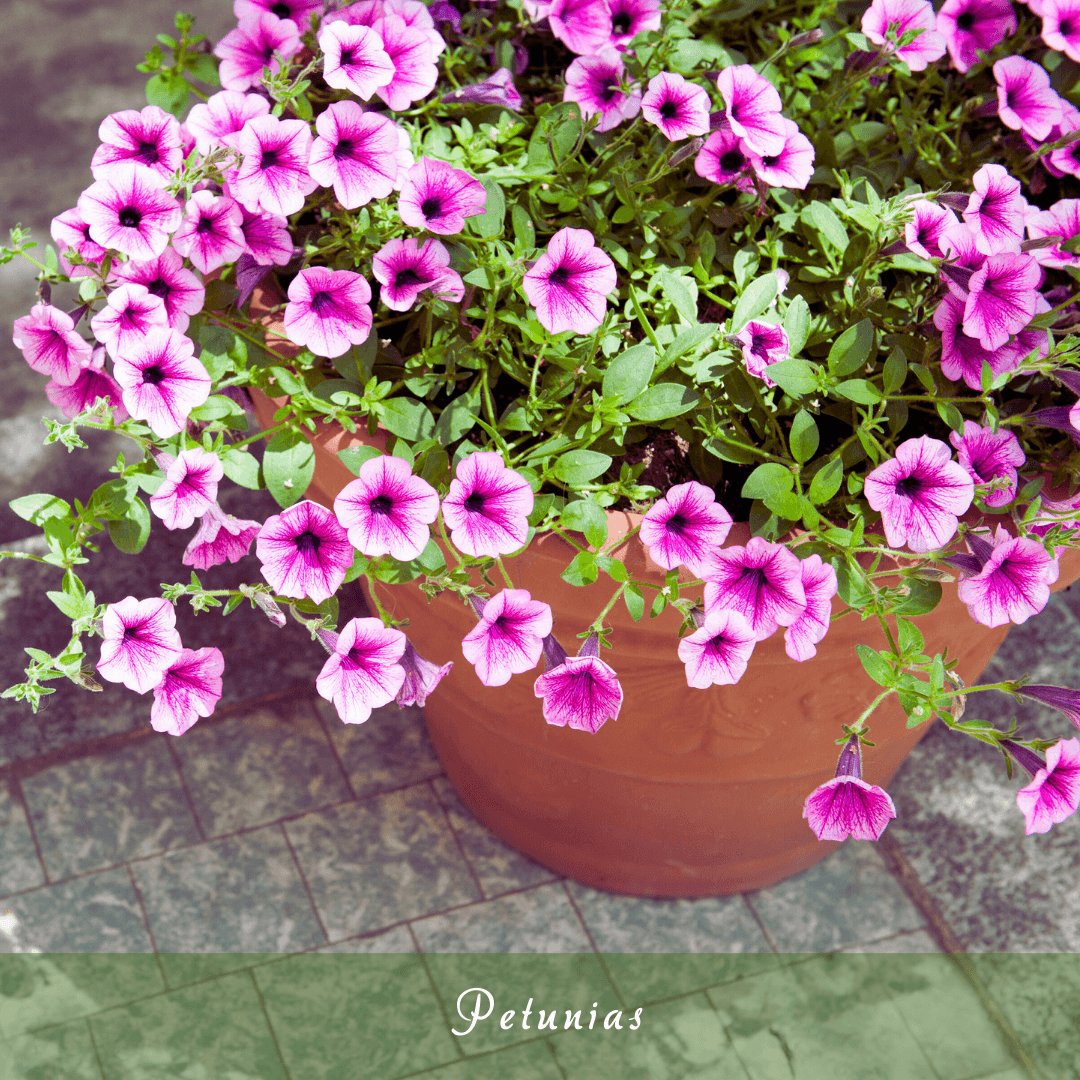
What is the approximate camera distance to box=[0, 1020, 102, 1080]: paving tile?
1.58 m

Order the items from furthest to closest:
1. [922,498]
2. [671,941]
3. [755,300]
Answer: [671,941], [755,300], [922,498]

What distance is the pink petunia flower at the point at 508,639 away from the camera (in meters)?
1.03

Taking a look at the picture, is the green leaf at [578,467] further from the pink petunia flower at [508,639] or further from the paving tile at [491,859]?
the paving tile at [491,859]

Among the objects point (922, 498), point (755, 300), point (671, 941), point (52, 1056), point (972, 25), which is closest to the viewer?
point (922, 498)

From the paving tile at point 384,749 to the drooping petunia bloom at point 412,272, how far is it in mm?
945

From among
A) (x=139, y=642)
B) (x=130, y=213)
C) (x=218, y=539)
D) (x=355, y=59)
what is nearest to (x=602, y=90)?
→ (x=355, y=59)

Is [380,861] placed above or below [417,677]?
below

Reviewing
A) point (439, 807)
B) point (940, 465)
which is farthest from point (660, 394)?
point (439, 807)

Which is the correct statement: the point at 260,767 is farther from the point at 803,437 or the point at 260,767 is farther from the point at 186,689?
the point at 803,437

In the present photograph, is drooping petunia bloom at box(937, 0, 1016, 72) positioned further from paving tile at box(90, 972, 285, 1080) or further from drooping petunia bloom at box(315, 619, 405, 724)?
paving tile at box(90, 972, 285, 1080)

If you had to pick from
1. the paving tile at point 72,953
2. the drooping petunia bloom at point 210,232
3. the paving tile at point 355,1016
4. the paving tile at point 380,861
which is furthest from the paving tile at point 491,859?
the drooping petunia bloom at point 210,232

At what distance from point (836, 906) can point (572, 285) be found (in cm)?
113

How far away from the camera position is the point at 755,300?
1123 mm

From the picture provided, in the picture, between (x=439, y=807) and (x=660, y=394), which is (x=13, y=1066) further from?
(x=660, y=394)
